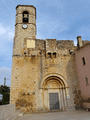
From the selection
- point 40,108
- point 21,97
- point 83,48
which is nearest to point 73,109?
point 40,108

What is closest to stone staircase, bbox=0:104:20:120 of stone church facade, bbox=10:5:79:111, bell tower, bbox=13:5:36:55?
stone church facade, bbox=10:5:79:111

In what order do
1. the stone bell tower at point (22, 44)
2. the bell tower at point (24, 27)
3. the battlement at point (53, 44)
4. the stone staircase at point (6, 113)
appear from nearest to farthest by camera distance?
the stone staircase at point (6, 113) < the stone bell tower at point (22, 44) < the bell tower at point (24, 27) < the battlement at point (53, 44)

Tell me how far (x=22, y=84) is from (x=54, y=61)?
4.68m

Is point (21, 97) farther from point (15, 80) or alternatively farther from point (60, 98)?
point (60, 98)

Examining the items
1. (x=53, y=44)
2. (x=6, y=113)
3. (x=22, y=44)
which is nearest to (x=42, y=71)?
(x=53, y=44)

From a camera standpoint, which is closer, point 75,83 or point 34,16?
point 75,83

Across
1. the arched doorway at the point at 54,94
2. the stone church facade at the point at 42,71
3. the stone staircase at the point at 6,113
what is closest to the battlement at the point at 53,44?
the stone church facade at the point at 42,71

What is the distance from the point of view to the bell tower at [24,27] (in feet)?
45.5

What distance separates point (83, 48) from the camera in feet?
41.2

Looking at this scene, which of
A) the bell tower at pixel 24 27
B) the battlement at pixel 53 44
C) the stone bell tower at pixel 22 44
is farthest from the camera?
the battlement at pixel 53 44

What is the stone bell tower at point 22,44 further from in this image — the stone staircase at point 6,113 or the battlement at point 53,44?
the stone staircase at point 6,113

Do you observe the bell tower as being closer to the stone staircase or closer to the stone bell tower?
the stone bell tower

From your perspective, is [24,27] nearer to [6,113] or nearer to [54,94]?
[54,94]

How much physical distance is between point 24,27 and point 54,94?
9.62 metres
